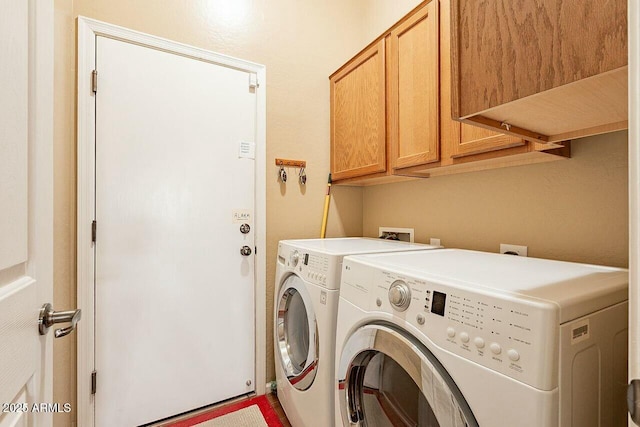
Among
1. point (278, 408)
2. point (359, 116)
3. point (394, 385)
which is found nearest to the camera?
point (394, 385)

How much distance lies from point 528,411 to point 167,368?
1704 mm

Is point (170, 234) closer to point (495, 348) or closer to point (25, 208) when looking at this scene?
point (25, 208)

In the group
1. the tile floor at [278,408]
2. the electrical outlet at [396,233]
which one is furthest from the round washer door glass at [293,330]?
the electrical outlet at [396,233]

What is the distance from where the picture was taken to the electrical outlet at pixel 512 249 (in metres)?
1.29

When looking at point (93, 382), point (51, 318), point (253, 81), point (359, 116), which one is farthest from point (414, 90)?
point (93, 382)

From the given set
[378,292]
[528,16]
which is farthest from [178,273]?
[528,16]

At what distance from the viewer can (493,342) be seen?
0.60 metres

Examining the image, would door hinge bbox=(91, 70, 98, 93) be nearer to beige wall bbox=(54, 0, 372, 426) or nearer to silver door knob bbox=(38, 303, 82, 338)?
beige wall bbox=(54, 0, 372, 426)

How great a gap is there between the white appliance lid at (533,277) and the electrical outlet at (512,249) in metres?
0.20

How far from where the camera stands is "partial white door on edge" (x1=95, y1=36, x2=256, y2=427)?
148 cm

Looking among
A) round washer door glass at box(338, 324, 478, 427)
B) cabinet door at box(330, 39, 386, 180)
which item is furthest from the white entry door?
cabinet door at box(330, 39, 386, 180)

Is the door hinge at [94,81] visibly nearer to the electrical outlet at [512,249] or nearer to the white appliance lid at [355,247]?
the white appliance lid at [355,247]

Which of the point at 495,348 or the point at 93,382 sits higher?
the point at 495,348

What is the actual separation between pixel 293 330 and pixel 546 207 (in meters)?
1.38
